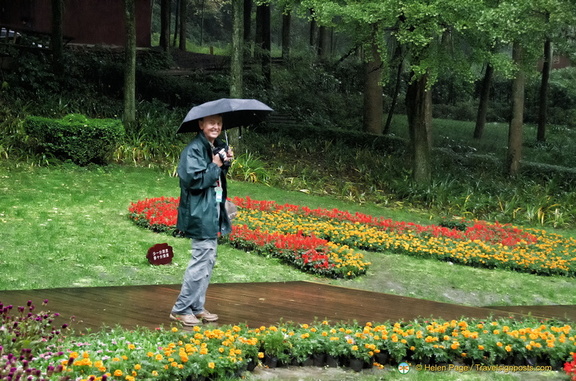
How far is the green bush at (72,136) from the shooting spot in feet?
53.2

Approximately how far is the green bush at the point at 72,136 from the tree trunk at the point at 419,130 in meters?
7.90

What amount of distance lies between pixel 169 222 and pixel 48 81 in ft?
40.9

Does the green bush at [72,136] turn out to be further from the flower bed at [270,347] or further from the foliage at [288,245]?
the flower bed at [270,347]

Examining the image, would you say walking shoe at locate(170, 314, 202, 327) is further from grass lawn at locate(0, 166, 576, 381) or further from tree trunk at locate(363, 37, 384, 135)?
tree trunk at locate(363, 37, 384, 135)

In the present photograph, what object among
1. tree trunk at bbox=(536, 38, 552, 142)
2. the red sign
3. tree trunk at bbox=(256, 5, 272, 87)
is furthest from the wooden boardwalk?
tree trunk at bbox=(256, 5, 272, 87)

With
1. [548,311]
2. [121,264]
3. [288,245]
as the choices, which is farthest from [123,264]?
[548,311]

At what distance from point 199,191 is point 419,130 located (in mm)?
14089

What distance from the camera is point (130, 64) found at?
62.6 ft

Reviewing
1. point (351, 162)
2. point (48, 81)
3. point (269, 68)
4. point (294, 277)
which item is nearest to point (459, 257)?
point (294, 277)

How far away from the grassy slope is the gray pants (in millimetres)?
2382

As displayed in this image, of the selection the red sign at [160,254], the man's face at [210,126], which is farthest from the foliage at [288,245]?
the man's face at [210,126]

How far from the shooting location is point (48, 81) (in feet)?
72.0

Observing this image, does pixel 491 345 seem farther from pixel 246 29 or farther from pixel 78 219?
pixel 246 29

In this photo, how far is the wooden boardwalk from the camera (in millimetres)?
6371
